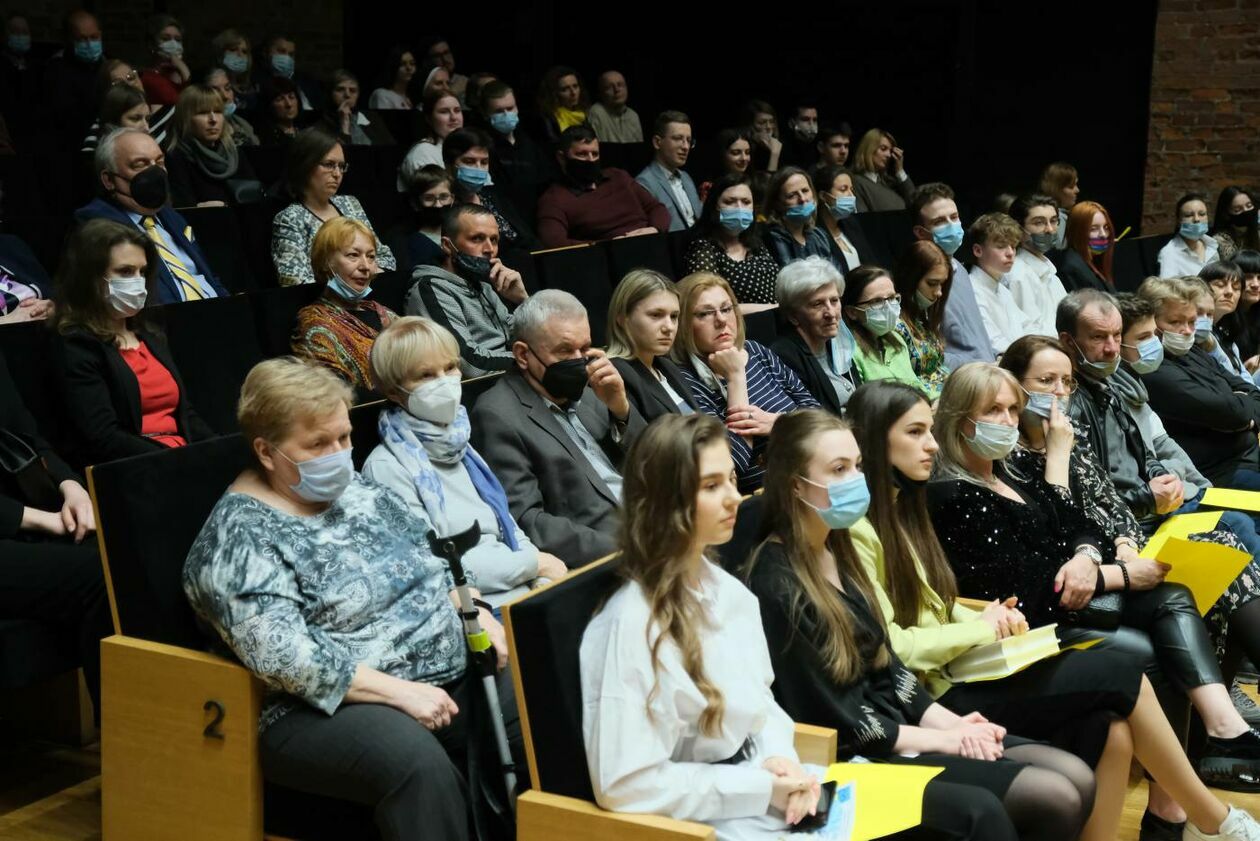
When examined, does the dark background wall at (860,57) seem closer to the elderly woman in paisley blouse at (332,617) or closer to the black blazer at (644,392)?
the black blazer at (644,392)

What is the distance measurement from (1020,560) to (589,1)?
270 inches

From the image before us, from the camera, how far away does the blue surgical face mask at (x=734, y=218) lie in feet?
15.8

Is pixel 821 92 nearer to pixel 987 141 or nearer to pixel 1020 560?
pixel 987 141

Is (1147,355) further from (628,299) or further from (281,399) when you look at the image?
(281,399)

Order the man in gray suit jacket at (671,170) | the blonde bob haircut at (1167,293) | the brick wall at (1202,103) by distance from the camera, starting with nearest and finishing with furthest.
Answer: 1. the blonde bob haircut at (1167,293)
2. the man in gray suit jacket at (671,170)
3. the brick wall at (1202,103)

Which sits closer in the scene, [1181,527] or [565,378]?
[565,378]

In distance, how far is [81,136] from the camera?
5887 millimetres

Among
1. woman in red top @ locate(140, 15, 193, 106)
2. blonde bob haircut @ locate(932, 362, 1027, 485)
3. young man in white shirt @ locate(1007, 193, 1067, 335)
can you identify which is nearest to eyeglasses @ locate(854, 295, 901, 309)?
blonde bob haircut @ locate(932, 362, 1027, 485)

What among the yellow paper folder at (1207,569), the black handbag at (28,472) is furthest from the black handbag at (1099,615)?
the black handbag at (28,472)

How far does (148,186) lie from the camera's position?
386 cm

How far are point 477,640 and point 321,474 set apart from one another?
347mm

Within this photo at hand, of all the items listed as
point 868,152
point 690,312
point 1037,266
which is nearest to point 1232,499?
point 690,312

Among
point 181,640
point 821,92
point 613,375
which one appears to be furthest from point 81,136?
point 821,92

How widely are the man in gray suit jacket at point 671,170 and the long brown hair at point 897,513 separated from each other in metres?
3.52
